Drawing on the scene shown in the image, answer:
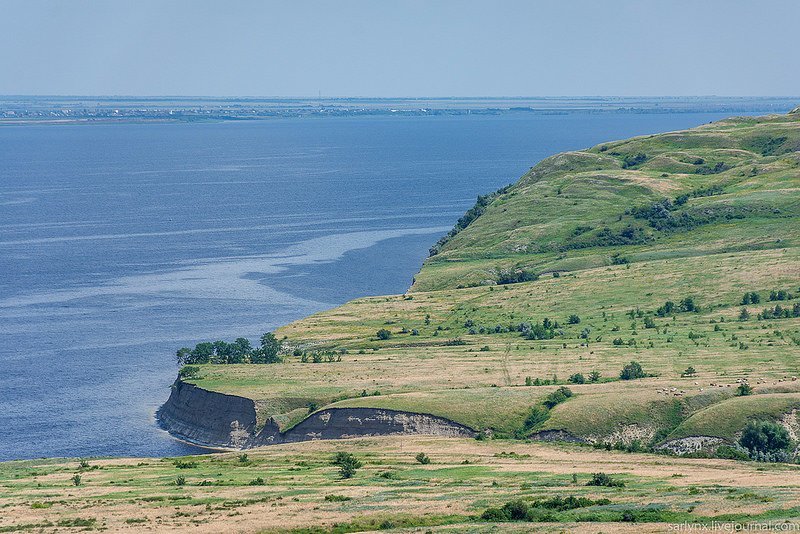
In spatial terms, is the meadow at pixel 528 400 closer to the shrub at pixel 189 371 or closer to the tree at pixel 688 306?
the tree at pixel 688 306

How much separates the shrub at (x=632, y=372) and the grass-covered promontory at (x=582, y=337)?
37cm

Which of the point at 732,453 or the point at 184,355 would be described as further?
the point at 184,355

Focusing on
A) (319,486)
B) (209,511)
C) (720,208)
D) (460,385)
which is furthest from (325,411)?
(720,208)

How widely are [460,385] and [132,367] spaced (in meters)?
37.8

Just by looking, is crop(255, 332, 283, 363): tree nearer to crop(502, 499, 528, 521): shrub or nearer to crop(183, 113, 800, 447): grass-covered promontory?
crop(183, 113, 800, 447): grass-covered promontory

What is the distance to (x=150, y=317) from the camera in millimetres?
155250

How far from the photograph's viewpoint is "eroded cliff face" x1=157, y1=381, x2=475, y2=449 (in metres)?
103

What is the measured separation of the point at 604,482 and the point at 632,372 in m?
41.3

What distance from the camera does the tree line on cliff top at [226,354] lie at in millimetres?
126125

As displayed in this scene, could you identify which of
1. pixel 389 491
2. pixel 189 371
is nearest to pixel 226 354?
pixel 189 371

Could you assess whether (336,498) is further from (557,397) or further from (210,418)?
(210,418)

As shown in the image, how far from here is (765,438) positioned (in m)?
87.8

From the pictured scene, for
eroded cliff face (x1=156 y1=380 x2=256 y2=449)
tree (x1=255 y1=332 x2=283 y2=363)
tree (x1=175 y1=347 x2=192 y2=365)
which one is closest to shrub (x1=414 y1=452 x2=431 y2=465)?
eroded cliff face (x1=156 y1=380 x2=256 y2=449)

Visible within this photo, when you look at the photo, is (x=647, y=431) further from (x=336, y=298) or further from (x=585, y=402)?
(x=336, y=298)
